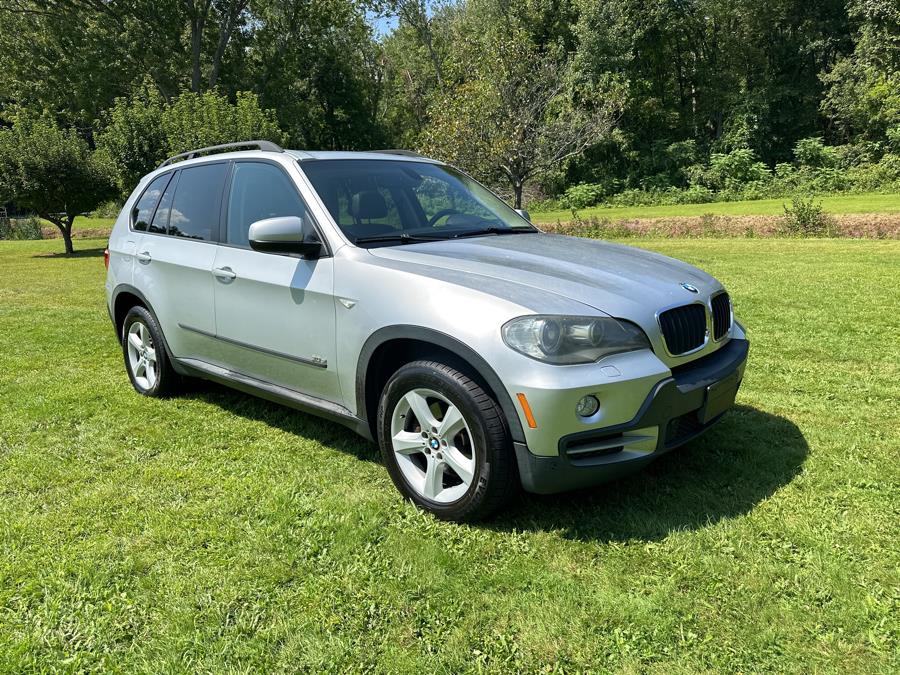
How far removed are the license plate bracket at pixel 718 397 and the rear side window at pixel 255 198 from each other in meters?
2.35

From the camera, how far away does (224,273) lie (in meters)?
3.96

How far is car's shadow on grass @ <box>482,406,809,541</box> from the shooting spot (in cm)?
296

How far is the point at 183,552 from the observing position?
285cm

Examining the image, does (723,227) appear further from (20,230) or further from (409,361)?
(20,230)

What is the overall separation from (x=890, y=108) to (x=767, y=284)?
30.7 meters

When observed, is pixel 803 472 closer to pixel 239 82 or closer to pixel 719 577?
pixel 719 577

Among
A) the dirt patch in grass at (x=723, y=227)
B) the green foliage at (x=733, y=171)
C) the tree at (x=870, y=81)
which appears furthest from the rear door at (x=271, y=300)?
the green foliage at (x=733, y=171)

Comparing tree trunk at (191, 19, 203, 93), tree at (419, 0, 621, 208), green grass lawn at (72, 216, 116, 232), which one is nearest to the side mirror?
tree at (419, 0, 621, 208)

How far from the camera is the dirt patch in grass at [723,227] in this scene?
55.2 ft

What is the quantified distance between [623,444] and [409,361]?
1106 mm

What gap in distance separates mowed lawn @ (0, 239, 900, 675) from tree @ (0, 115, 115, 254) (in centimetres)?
2033

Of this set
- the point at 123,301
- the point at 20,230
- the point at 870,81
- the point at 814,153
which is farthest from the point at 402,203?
the point at 870,81

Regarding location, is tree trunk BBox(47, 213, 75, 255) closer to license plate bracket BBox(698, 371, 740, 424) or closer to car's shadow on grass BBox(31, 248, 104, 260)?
car's shadow on grass BBox(31, 248, 104, 260)

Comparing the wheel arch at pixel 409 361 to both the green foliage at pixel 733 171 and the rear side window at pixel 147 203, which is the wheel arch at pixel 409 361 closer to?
the rear side window at pixel 147 203
